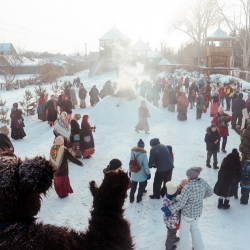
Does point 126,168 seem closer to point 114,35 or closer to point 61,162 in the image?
point 61,162

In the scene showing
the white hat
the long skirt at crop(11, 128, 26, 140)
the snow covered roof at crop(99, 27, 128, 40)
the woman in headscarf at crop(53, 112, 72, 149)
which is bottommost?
the long skirt at crop(11, 128, 26, 140)

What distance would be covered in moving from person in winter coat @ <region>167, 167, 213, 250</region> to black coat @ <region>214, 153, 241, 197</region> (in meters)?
1.33

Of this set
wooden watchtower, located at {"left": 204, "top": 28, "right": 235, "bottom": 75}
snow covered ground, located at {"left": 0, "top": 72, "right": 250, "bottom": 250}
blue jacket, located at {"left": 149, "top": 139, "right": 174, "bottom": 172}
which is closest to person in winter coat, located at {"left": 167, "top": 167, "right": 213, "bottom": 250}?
snow covered ground, located at {"left": 0, "top": 72, "right": 250, "bottom": 250}

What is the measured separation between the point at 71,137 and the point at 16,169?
6.92 meters

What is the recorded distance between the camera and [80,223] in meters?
4.82

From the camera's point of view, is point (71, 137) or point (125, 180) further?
point (71, 137)

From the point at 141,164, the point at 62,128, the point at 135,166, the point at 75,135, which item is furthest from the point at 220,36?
the point at 135,166

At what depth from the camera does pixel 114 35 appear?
4375 cm

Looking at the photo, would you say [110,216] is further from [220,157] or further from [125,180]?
[220,157]

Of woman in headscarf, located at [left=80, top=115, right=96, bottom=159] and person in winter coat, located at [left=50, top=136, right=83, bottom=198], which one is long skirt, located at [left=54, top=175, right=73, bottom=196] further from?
woman in headscarf, located at [left=80, top=115, right=96, bottom=159]

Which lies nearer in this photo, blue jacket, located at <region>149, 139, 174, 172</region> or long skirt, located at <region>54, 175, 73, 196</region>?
blue jacket, located at <region>149, 139, 174, 172</region>

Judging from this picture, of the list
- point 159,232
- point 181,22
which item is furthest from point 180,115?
point 181,22

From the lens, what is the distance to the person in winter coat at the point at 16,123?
388 inches

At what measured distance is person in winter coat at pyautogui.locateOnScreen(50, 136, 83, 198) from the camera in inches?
215
